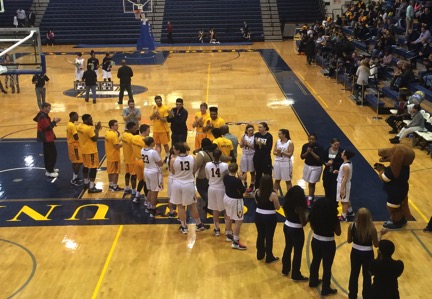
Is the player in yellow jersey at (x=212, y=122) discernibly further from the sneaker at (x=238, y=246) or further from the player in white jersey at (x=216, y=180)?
the sneaker at (x=238, y=246)

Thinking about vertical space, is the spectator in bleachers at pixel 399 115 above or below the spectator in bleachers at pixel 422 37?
below

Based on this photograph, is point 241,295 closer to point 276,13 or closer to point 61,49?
point 61,49

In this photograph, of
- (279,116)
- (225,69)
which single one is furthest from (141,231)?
(225,69)

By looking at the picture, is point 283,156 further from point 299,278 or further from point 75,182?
point 75,182

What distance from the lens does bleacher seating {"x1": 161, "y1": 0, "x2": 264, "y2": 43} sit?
3809cm

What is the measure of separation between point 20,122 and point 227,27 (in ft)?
80.3

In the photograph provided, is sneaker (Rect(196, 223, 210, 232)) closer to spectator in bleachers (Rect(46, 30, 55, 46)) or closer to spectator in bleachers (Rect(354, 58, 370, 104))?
spectator in bleachers (Rect(354, 58, 370, 104))

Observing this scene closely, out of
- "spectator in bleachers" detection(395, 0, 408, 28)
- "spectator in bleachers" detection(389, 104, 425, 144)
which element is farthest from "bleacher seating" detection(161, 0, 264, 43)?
"spectator in bleachers" detection(389, 104, 425, 144)

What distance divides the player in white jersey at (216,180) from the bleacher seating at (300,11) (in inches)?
1281

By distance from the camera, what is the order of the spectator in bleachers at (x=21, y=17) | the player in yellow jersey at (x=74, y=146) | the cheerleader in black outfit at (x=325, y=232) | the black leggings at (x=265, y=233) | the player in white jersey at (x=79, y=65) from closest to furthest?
the cheerleader in black outfit at (x=325, y=232) → the black leggings at (x=265, y=233) → the player in yellow jersey at (x=74, y=146) → the player in white jersey at (x=79, y=65) → the spectator in bleachers at (x=21, y=17)

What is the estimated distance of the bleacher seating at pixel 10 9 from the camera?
128 ft

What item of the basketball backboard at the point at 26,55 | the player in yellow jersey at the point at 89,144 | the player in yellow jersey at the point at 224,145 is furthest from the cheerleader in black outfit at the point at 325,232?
the basketball backboard at the point at 26,55

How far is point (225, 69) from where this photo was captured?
26516 mm

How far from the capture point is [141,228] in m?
9.59
